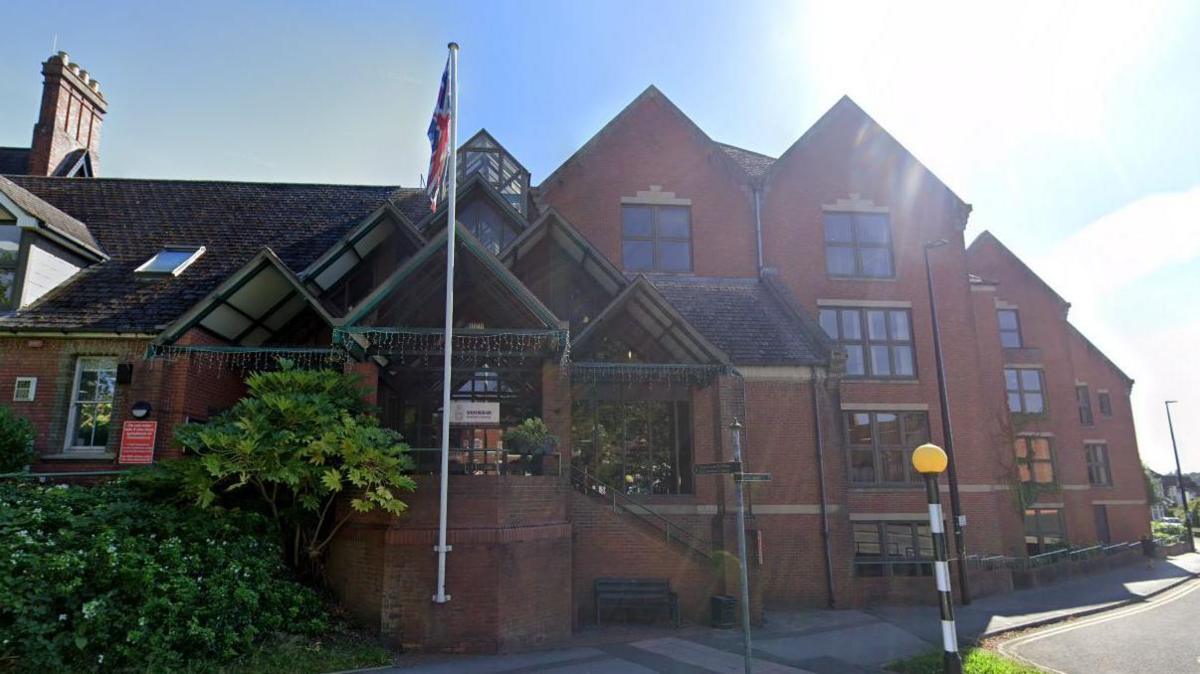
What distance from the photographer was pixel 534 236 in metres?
15.4

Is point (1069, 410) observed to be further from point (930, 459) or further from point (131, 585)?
point (131, 585)

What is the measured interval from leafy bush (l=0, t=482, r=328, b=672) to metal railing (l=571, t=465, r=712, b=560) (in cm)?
584

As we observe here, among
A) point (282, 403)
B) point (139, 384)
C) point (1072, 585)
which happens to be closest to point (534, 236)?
point (282, 403)

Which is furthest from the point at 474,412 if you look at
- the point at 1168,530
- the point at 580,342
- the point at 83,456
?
the point at 1168,530

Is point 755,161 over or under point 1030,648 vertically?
over

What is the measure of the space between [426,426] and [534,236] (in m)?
5.38

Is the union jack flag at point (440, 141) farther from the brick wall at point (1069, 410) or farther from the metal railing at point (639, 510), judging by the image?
the brick wall at point (1069, 410)

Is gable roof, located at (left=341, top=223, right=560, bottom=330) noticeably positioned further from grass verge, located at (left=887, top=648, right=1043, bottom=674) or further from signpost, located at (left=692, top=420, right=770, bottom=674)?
grass verge, located at (left=887, top=648, right=1043, bottom=674)

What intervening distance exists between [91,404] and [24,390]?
1.28m

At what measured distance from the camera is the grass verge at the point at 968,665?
33.2 feet

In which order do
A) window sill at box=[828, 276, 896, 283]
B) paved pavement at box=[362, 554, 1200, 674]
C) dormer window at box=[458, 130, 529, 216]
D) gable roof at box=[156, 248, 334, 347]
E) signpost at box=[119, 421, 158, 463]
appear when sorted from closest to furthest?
1. paved pavement at box=[362, 554, 1200, 674]
2. gable roof at box=[156, 248, 334, 347]
3. signpost at box=[119, 421, 158, 463]
4. window sill at box=[828, 276, 896, 283]
5. dormer window at box=[458, 130, 529, 216]

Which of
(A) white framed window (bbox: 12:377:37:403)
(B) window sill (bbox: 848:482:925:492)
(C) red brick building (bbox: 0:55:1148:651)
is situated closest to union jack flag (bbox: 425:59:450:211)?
(C) red brick building (bbox: 0:55:1148:651)

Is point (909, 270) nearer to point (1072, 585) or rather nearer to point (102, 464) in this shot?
point (1072, 585)

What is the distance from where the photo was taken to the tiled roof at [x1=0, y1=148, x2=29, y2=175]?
23.2 meters
